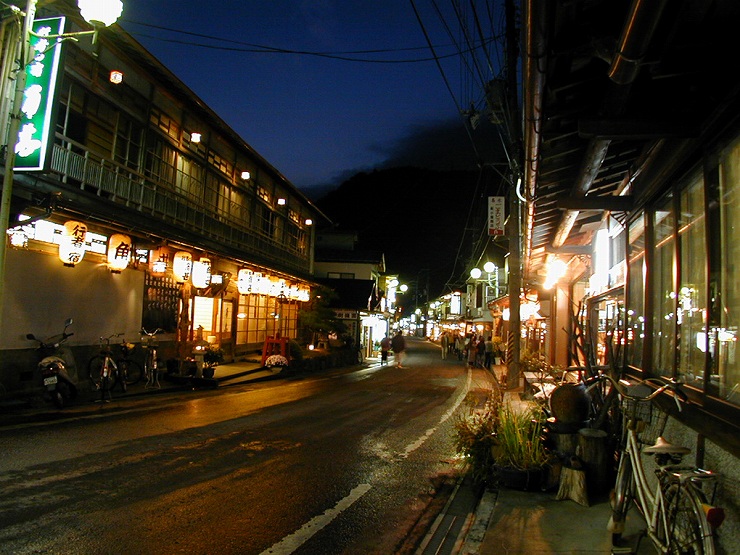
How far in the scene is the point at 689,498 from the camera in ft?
11.7

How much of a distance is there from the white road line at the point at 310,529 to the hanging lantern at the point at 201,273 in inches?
568

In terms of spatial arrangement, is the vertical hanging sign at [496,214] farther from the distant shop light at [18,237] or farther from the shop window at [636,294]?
the distant shop light at [18,237]

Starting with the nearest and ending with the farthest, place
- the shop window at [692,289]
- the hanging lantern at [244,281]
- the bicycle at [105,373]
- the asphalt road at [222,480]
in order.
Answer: the shop window at [692,289]
the asphalt road at [222,480]
the bicycle at [105,373]
the hanging lantern at [244,281]

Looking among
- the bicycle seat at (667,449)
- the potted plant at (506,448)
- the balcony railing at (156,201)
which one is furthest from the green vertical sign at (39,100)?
the bicycle seat at (667,449)

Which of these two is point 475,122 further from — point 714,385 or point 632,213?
point 714,385

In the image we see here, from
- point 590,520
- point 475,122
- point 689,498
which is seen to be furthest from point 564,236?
point 689,498

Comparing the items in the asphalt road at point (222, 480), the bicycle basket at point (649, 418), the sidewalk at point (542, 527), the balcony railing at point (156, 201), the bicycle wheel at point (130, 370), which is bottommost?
the asphalt road at point (222, 480)

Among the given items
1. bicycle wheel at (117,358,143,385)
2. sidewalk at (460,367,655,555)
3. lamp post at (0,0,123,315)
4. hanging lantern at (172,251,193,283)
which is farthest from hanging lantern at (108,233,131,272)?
sidewalk at (460,367,655,555)

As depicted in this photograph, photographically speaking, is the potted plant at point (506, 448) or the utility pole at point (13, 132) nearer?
the potted plant at point (506, 448)

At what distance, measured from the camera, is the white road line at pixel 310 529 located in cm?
509

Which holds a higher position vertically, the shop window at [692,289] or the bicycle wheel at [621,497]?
the shop window at [692,289]

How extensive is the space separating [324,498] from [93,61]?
1515 centimetres

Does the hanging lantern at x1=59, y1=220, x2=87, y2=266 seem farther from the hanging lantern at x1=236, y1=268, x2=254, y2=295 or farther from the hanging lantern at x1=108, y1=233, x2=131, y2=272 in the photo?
the hanging lantern at x1=236, y1=268, x2=254, y2=295

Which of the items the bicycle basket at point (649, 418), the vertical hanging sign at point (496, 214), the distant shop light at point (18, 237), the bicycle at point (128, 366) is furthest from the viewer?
the vertical hanging sign at point (496, 214)
